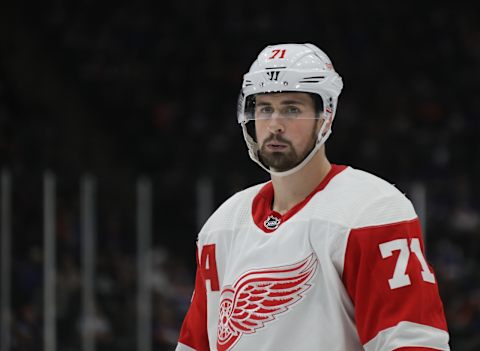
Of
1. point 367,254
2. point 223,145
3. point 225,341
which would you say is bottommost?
point 225,341

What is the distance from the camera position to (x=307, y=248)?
2414mm

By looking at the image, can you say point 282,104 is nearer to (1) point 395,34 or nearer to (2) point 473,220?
(2) point 473,220

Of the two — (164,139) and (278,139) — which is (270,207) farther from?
(164,139)

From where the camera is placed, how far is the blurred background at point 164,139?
638cm

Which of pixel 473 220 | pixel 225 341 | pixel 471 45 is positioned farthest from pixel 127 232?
pixel 471 45

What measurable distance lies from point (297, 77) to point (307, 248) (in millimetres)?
355

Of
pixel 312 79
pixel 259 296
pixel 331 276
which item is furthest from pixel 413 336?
pixel 312 79

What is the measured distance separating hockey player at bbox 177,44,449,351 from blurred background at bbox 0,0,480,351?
131 inches

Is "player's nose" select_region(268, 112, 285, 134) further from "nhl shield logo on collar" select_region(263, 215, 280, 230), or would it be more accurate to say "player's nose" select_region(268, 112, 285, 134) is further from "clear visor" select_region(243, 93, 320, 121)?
"nhl shield logo on collar" select_region(263, 215, 280, 230)

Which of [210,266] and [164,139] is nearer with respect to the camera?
[210,266]

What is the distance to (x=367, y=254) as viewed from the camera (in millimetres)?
2320

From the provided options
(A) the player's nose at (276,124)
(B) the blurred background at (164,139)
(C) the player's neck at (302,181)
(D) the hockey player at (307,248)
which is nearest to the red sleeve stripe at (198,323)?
(D) the hockey player at (307,248)

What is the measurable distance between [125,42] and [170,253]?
4.96 m

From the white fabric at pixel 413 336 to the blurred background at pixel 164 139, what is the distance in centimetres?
359
